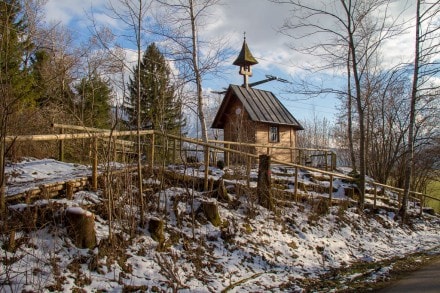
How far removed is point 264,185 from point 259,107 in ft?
49.9

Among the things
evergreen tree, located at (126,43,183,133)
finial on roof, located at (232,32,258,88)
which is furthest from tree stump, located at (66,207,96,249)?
finial on roof, located at (232,32,258,88)

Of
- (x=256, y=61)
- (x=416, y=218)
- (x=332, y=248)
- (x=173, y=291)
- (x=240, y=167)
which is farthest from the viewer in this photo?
(x=256, y=61)

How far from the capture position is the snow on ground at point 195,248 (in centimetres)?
547

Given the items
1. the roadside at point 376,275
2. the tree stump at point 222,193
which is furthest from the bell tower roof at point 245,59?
the roadside at point 376,275

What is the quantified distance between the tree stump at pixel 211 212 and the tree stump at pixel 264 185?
235 centimetres

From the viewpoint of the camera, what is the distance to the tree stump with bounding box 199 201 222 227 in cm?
860

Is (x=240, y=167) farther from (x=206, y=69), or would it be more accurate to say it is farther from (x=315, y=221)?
(x=206, y=69)

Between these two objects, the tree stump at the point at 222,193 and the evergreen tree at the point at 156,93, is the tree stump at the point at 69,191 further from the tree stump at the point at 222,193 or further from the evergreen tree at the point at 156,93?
the tree stump at the point at 222,193

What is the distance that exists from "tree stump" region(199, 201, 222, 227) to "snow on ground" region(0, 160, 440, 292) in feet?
0.43

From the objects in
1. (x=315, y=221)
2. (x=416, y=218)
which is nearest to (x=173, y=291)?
(x=315, y=221)

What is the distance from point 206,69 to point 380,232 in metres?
8.72

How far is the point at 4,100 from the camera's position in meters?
5.73

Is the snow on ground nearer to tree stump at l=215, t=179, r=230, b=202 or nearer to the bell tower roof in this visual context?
tree stump at l=215, t=179, r=230, b=202

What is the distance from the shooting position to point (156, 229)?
7.22 m
